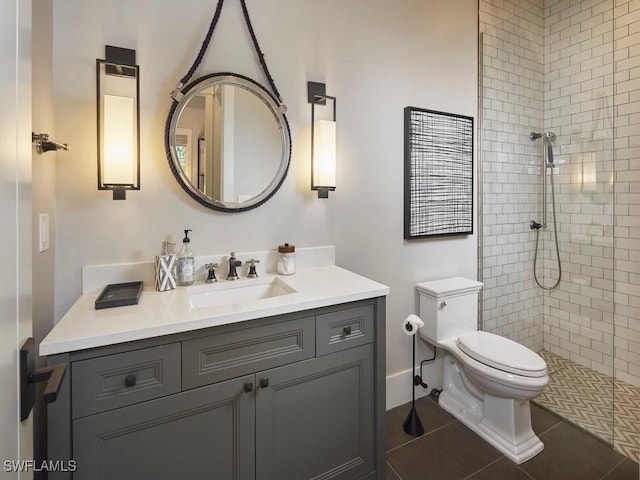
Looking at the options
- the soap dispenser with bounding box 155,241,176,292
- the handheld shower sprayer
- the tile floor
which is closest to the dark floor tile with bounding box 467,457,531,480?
the tile floor

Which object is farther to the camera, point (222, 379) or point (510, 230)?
point (510, 230)

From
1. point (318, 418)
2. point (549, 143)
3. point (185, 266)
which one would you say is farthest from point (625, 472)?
point (185, 266)

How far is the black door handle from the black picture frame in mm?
1886

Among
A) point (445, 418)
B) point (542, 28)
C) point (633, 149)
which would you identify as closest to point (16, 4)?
point (445, 418)

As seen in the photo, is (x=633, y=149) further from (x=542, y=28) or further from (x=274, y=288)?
(x=274, y=288)

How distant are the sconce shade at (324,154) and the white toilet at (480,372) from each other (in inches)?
39.4

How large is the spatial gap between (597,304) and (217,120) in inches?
113

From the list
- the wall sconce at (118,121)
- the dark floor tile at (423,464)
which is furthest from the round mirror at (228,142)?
the dark floor tile at (423,464)

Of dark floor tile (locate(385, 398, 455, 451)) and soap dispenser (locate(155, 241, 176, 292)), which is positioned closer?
soap dispenser (locate(155, 241, 176, 292))

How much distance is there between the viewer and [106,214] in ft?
4.55

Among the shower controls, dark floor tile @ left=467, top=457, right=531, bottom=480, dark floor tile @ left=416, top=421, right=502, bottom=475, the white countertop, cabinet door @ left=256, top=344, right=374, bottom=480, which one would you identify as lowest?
dark floor tile @ left=467, top=457, right=531, bottom=480

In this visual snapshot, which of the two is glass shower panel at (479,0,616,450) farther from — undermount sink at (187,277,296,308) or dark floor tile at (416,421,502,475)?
undermount sink at (187,277,296,308)

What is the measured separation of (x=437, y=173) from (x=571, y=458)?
1.80m

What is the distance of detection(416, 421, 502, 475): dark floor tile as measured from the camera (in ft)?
5.44
